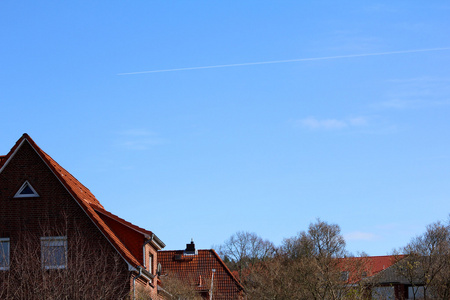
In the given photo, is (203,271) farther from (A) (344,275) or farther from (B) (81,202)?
(B) (81,202)

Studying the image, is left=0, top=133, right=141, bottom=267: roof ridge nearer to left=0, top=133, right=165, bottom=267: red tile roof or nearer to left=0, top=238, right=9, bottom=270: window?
left=0, top=133, right=165, bottom=267: red tile roof

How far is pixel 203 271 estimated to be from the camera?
4862 cm

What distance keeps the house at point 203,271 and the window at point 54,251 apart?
20.1m

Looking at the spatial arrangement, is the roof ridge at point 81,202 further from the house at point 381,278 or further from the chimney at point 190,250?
the chimney at point 190,250

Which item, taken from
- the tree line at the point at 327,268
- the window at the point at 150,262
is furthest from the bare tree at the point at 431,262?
the window at the point at 150,262

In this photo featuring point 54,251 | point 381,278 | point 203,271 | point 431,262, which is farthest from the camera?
point 381,278

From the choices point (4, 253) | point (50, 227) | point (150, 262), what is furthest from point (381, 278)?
point (4, 253)

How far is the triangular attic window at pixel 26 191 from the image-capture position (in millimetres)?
28141

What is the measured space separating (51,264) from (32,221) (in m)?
3.06

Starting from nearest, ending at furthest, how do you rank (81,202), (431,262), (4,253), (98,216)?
(4,253) → (81,202) → (98,216) → (431,262)

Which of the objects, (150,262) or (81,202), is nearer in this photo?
(81,202)

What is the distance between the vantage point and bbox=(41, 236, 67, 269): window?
25203 millimetres

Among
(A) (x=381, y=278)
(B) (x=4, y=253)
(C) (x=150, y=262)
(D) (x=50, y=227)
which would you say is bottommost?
(A) (x=381, y=278)

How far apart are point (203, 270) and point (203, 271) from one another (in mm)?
72
